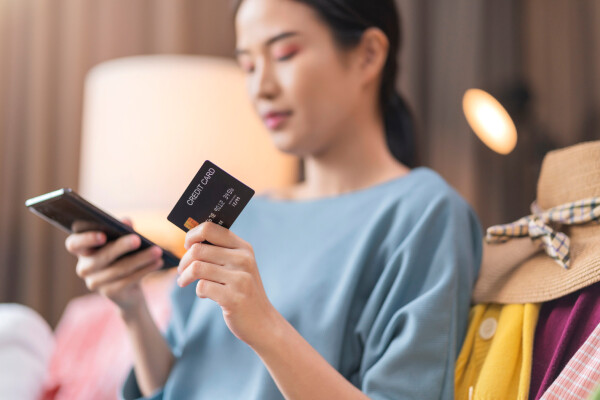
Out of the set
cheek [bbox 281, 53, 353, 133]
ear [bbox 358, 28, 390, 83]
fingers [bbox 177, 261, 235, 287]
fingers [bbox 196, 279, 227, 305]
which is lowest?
fingers [bbox 196, 279, 227, 305]

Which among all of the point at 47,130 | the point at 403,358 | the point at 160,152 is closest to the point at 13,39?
the point at 47,130

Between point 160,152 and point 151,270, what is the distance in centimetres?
83

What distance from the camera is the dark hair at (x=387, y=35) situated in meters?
0.90

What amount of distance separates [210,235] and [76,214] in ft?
0.76

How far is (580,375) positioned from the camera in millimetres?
591

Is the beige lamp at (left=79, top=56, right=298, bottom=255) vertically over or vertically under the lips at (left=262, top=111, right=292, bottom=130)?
under

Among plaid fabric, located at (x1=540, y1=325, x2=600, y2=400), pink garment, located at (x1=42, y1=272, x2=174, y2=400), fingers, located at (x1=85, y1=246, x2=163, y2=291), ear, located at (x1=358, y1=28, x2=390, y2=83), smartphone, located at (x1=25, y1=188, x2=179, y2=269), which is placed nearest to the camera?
plaid fabric, located at (x1=540, y1=325, x2=600, y2=400)

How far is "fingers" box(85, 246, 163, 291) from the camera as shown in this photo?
2.66 feet

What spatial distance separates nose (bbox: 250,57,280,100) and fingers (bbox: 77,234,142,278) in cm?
29

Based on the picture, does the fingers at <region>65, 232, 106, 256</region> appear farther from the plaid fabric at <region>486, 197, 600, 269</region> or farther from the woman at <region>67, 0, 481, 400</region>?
Result: the plaid fabric at <region>486, 197, 600, 269</region>

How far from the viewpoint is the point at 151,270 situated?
33.1 inches

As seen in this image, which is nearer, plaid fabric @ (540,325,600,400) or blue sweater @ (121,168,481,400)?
plaid fabric @ (540,325,600,400)

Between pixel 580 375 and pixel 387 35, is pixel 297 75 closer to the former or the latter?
pixel 387 35

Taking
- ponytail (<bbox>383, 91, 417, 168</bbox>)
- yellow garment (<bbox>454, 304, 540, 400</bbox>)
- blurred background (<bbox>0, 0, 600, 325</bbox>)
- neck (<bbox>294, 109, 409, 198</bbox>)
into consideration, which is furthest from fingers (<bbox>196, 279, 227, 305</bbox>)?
blurred background (<bbox>0, 0, 600, 325</bbox>)
